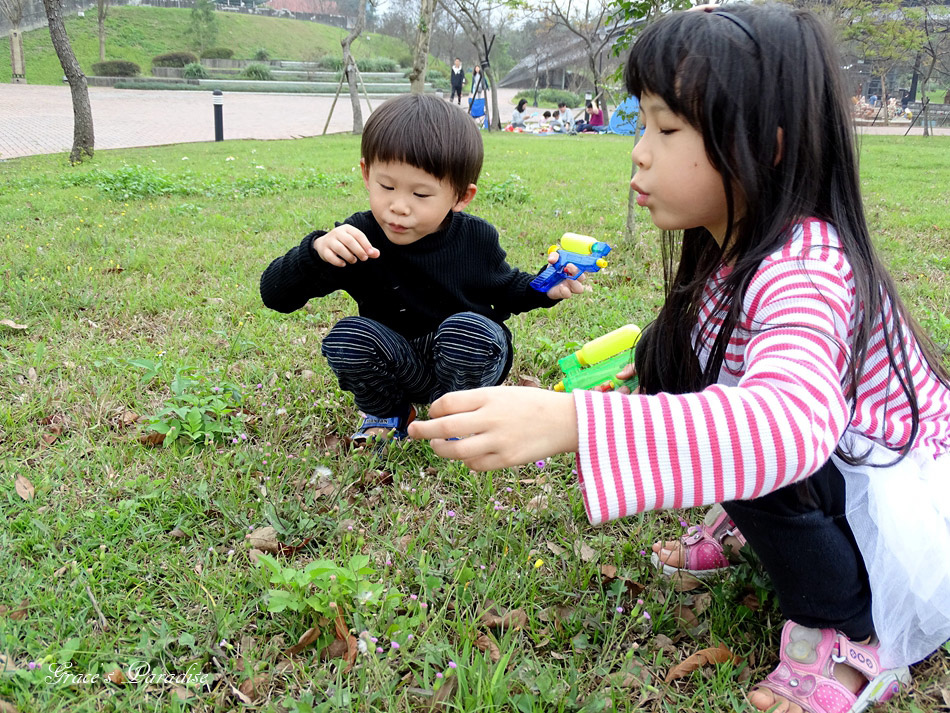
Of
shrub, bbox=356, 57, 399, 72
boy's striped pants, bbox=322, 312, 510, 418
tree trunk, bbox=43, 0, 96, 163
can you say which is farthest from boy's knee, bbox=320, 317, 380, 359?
shrub, bbox=356, 57, 399, 72

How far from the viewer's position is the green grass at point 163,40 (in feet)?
105

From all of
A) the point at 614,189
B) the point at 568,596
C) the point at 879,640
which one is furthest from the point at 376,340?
the point at 614,189

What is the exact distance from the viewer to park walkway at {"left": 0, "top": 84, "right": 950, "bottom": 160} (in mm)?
13328

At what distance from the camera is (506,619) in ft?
5.36

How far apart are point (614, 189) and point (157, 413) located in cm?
607

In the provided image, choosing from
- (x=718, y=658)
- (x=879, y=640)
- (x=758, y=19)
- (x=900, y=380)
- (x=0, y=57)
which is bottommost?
(x=718, y=658)

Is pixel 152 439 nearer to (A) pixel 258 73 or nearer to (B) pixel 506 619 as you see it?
(B) pixel 506 619

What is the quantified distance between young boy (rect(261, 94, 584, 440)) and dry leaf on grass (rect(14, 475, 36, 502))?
84 centimetres

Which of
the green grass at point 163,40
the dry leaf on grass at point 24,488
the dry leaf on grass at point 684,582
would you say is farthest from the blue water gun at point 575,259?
the green grass at point 163,40

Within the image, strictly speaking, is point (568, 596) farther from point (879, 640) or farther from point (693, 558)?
point (879, 640)

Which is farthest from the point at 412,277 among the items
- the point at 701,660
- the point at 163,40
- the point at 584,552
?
the point at 163,40

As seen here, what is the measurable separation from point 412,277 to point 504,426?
1421 mm

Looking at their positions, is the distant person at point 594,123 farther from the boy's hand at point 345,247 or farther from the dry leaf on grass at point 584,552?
the dry leaf on grass at point 584,552

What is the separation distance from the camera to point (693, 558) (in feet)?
6.02
